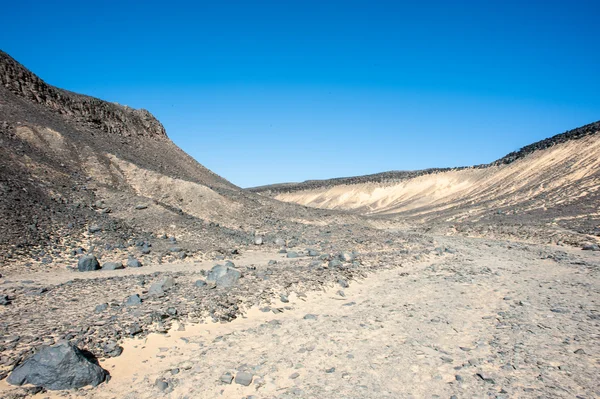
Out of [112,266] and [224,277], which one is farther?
[112,266]

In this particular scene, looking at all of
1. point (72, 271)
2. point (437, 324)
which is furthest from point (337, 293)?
point (72, 271)

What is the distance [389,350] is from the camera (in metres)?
7.01

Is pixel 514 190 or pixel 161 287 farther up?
pixel 514 190

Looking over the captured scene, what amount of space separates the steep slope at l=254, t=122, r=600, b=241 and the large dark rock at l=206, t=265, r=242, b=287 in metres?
23.9

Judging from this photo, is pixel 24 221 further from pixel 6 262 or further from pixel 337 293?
pixel 337 293

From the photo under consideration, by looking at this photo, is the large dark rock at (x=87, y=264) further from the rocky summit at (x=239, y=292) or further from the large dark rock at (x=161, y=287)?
the large dark rock at (x=161, y=287)

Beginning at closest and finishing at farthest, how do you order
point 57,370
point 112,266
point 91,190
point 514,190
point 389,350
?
point 57,370, point 389,350, point 112,266, point 91,190, point 514,190

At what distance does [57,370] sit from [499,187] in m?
51.4

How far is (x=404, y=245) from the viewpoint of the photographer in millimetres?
20578

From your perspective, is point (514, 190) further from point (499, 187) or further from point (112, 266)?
point (112, 266)

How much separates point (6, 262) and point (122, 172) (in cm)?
1338

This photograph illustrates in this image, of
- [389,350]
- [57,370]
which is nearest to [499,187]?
[389,350]

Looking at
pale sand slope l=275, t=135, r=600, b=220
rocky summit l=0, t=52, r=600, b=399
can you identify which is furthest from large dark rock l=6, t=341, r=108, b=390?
pale sand slope l=275, t=135, r=600, b=220

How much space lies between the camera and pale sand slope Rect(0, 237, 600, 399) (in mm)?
5648
